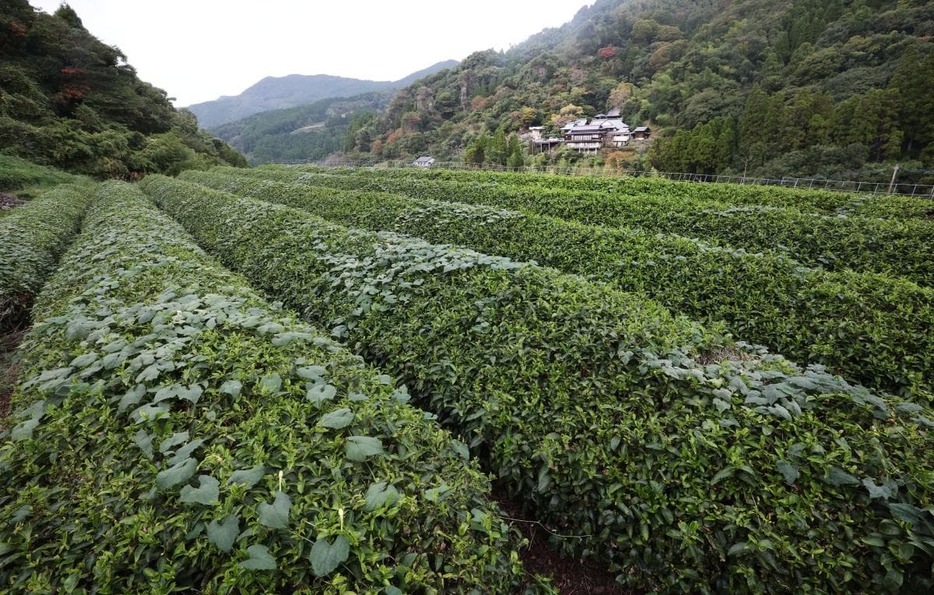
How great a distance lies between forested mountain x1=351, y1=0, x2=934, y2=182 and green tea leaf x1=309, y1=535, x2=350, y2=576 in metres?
43.8

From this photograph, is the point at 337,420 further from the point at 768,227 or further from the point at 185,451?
the point at 768,227

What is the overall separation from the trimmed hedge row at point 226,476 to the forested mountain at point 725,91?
142 feet

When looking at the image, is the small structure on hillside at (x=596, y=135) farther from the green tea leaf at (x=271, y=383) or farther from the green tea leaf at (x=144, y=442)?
the green tea leaf at (x=144, y=442)

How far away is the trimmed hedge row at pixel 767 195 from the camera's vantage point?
33.0 ft

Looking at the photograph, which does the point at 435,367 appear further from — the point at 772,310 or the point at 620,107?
the point at 620,107

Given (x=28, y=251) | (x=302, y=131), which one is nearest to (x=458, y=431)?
(x=28, y=251)

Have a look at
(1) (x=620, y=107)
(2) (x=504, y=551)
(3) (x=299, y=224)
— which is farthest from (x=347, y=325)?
(1) (x=620, y=107)

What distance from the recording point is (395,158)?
277 ft

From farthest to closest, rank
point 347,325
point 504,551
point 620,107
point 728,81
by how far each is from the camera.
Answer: point 620,107, point 728,81, point 347,325, point 504,551

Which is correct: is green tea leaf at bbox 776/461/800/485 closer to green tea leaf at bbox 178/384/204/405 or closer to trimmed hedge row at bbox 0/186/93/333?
green tea leaf at bbox 178/384/204/405

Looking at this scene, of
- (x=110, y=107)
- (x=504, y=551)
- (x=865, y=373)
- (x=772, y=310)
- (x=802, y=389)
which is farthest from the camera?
(x=110, y=107)

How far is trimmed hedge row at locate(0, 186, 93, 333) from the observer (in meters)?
6.08

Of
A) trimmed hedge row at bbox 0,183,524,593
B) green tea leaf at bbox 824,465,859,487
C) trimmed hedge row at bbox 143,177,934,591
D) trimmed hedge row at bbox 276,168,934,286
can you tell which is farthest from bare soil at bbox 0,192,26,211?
green tea leaf at bbox 824,465,859,487

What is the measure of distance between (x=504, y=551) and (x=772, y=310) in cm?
468
